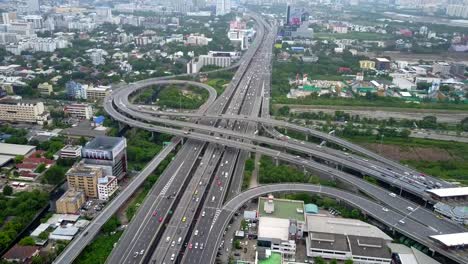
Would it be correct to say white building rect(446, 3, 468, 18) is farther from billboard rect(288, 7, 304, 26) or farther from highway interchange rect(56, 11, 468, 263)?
highway interchange rect(56, 11, 468, 263)

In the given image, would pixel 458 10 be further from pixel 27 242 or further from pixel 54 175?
pixel 27 242

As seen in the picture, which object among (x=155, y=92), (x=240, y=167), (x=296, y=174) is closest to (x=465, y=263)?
(x=296, y=174)

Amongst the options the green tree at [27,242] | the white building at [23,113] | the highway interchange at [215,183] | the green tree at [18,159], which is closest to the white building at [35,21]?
the highway interchange at [215,183]

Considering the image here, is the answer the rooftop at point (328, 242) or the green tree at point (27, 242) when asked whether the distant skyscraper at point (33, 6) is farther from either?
the rooftop at point (328, 242)

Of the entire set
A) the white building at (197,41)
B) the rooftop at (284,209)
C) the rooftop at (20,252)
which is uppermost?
the white building at (197,41)

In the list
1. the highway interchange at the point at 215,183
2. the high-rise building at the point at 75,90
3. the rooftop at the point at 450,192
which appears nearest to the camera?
the highway interchange at the point at 215,183

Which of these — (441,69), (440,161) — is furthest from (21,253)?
(441,69)

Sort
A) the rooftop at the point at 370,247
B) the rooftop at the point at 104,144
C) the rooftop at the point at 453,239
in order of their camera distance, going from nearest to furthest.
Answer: the rooftop at the point at 370,247 < the rooftop at the point at 453,239 < the rooftop at the point at 104,144

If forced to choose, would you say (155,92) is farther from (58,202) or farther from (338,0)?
(338,0)

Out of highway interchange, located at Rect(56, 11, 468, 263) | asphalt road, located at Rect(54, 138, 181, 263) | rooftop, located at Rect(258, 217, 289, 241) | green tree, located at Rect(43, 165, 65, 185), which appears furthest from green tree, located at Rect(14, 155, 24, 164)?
rooftop, located at Rect(258, 217, 289, 241)
